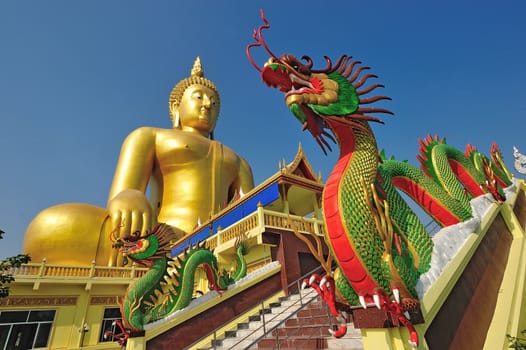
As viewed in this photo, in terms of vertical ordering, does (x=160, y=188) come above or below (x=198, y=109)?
below

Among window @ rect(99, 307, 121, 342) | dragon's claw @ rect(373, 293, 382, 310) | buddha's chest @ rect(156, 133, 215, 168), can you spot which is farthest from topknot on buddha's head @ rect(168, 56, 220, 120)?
dragon's claw @ rect(373, 293, 382, 310)

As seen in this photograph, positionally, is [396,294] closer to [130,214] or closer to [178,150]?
[130,214]

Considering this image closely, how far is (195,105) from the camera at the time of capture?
23.4 m

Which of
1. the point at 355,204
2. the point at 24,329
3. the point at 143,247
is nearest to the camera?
the point at 355,204

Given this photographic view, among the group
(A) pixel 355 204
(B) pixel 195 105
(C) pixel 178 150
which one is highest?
(B) pixel 195 105

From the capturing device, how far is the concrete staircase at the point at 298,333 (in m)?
4.42

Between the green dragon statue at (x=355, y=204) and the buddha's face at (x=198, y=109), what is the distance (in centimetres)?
2017

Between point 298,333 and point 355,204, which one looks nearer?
point 355,204

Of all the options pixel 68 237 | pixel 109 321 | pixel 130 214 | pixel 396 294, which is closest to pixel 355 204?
pixel 396 294

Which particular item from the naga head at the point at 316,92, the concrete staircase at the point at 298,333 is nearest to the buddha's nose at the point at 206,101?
the concrete staircase at the point at 298,333

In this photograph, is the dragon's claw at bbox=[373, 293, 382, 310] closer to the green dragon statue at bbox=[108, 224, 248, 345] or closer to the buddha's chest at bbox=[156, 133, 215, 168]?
the green dragon statue at bbox=[108, 224, 248, 345]

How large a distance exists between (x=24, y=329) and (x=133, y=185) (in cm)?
888

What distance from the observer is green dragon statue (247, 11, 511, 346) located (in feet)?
9.38

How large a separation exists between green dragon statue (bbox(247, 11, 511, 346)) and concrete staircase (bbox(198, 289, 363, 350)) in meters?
1.58
